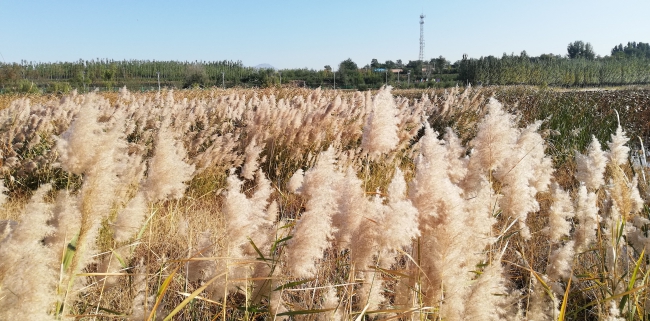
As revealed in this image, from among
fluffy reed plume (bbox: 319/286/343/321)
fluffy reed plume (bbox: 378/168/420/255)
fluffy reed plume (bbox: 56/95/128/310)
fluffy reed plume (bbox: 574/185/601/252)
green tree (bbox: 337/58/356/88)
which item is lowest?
fluffy reed plume (bbox: 319/286/343/321)

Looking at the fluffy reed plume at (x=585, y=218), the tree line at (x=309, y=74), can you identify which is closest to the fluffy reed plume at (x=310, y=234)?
the fluffy reed plume at (x=585, y=218)

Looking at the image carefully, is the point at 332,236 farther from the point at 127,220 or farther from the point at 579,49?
the point at 579,49

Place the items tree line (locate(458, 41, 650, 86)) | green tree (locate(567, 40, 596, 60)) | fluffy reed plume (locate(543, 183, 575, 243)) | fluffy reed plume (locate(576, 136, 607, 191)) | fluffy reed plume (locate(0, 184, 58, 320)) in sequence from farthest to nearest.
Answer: green tree (locate(567, 40, 596, 60)), tree line (locate(458, 41, 650, 86)), fluffy reed plume (locate(576, 136, 607, 191)), fluffy reed plume (locate(543, 183, 575, 243)), fluffy reed plume (locate(0, 184, 58, 320))

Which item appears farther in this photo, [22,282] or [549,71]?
[549,71]

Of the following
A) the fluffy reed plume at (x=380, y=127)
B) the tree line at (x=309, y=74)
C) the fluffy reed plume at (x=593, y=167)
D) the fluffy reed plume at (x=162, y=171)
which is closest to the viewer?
the fluffy reed plume at (x=162, y=171)

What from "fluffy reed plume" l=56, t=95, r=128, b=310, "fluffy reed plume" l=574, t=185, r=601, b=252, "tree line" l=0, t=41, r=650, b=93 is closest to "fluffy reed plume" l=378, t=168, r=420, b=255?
"fluffy reed plume" l=56, t=95, r=128, b=310

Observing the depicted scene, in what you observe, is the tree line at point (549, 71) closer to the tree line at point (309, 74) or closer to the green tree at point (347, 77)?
the tree line at point (309, 74)

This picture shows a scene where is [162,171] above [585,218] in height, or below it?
above

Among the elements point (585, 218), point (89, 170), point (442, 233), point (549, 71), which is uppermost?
point (549, 71)

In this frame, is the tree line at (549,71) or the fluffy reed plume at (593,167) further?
the tree line at (549,71)

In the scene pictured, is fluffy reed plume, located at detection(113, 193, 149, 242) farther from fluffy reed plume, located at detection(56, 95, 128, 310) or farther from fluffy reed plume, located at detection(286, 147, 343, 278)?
fluffy reed plume, located at detection(286, 147, 343, 278)

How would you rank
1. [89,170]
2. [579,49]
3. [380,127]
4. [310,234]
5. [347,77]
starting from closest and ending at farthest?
[89,170] < [310,234] < [380,127] < [347,77] < [579,49]

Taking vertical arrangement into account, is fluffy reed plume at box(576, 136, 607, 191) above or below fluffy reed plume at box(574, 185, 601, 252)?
above

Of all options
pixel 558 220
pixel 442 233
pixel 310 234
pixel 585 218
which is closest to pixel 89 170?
pixel 310 234
